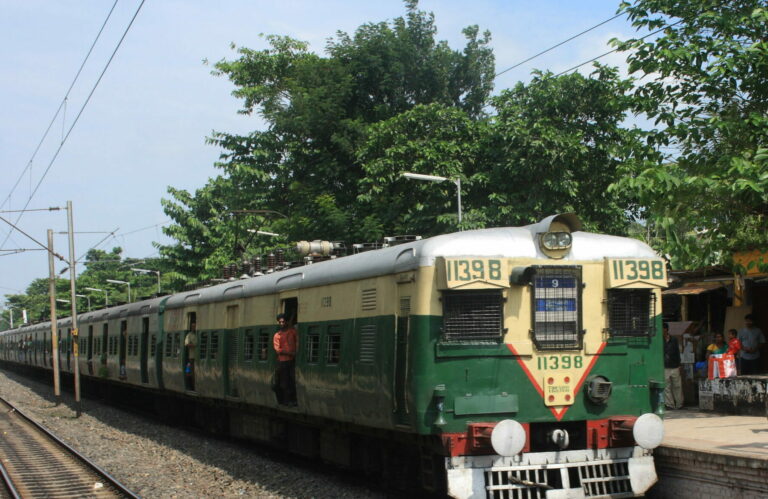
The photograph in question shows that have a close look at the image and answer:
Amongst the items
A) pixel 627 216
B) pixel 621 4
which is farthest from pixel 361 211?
pixel 621 4

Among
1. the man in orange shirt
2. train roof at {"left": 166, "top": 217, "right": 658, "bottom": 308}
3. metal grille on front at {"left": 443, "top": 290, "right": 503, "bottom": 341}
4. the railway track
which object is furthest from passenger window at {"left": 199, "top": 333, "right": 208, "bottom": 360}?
metal grille on front at {"left": 443, "top": 290, "right": 503, "bottom": 341}

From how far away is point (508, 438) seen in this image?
917 centimetres

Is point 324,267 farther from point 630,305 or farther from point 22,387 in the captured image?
point 22,387

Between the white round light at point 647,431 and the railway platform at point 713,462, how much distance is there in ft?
1.74

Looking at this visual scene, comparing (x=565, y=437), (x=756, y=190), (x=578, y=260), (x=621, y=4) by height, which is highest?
(x=621, y=4)

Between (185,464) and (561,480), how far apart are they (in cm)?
753

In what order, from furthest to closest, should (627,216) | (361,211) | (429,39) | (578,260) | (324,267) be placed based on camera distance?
1. (429,39)
2. (361,211)
3. (627,216)
4. (324,267)
5. (578,260)

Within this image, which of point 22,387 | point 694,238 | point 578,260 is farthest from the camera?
point 22,387

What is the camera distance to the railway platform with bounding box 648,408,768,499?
29.8ft

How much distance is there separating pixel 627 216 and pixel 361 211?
8.33 metres

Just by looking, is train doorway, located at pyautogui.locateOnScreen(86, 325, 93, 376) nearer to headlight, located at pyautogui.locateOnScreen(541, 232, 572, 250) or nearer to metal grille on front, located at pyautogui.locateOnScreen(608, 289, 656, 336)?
headlight, located at pyautogui.locateOnScreen(541, 232, 572, 250)

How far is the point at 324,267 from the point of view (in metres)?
12.4

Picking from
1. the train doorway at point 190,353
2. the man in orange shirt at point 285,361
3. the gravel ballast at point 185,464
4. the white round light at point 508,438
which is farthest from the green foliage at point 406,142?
the white round light at point 508,438

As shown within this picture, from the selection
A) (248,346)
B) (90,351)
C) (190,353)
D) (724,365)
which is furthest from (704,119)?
(90,351)
